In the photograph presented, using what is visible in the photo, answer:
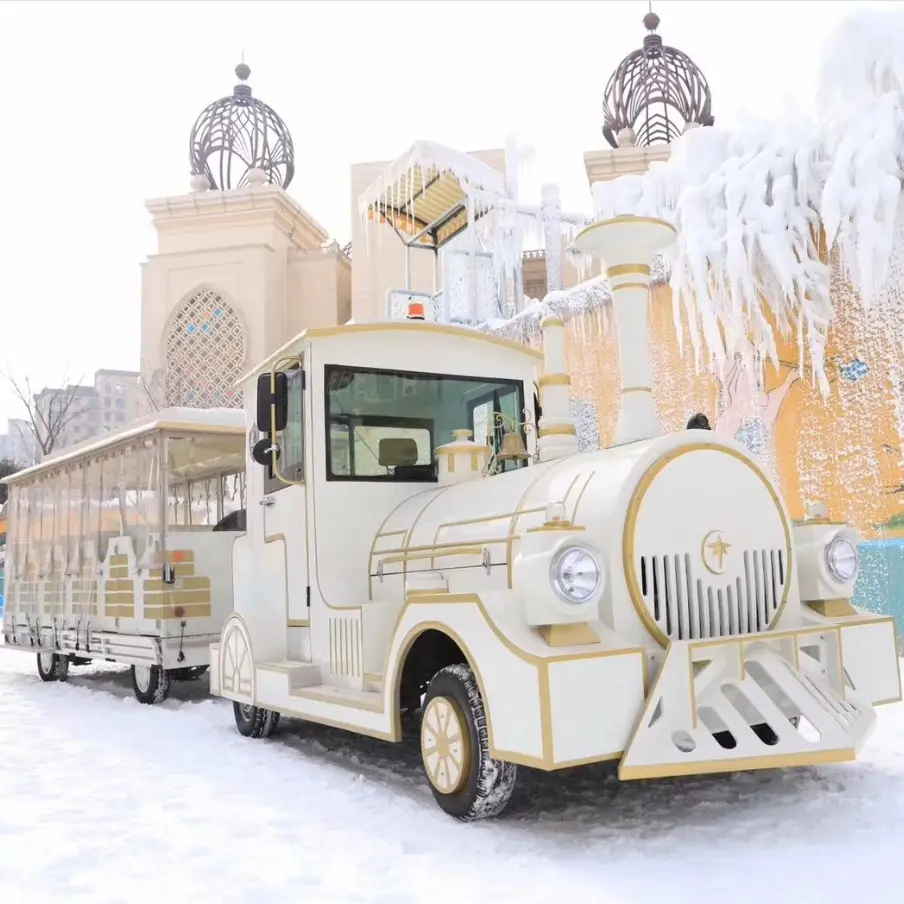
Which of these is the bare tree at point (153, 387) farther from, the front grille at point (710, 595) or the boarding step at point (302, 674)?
the front grille at point (710, 595)

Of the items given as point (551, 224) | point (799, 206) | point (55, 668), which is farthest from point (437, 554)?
point (551, 224)

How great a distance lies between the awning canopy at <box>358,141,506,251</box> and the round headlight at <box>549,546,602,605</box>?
9068 millimetres

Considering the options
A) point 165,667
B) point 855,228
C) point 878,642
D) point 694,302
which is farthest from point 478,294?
point 878,642

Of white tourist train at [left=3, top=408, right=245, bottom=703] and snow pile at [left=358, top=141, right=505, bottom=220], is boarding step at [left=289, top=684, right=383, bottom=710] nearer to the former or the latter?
white tourist train at [left=3, top=408, right=245, bottom=703]

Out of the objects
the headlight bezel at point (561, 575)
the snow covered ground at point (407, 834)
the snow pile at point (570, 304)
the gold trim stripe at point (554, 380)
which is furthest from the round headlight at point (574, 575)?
the snow pile at point (570, 304)

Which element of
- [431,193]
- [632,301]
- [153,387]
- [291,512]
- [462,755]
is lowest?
[462,755]

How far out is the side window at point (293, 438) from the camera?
4988 millimetres

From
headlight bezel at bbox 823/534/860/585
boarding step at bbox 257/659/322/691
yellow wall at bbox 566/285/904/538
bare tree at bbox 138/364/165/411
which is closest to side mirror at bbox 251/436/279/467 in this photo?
boarding step at bbox 257/659/322/691

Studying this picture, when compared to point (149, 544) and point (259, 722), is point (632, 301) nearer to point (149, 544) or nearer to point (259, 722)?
point (259, 722)

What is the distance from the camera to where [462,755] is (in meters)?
3.38

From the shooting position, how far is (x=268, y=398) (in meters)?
5.12

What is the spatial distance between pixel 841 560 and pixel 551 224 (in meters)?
9.42

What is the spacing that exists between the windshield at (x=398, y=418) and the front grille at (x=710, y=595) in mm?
1751

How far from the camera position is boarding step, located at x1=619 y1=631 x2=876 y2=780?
2951 millimetres
